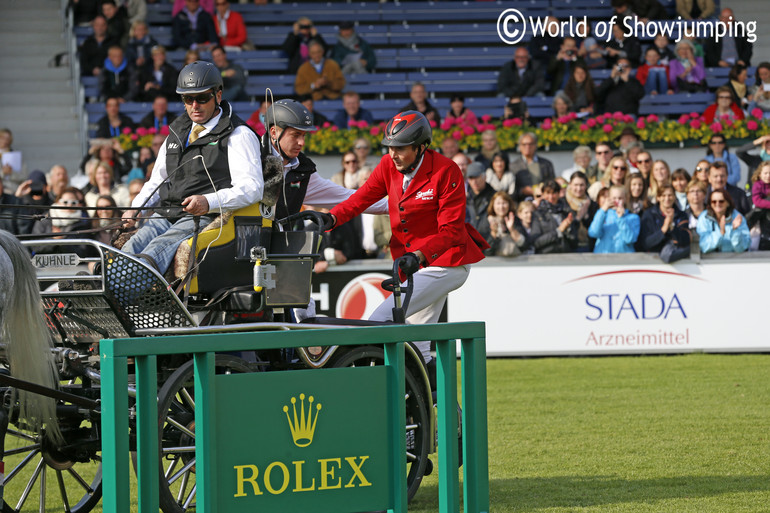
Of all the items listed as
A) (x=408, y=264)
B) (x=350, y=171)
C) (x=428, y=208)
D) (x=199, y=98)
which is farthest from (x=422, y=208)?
(x=350, y=171)

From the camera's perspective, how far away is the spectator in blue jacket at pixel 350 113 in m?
16.3

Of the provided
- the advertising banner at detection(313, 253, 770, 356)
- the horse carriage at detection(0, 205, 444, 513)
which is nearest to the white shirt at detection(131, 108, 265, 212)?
the horse carriage at detection(0, 205, 444, 513)

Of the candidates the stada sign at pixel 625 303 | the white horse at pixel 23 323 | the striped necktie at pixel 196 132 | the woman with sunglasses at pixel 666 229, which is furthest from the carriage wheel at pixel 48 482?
the woman with sunglasses at pixel 666 229

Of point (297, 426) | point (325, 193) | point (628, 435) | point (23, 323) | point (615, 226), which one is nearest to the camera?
point (297, 426)

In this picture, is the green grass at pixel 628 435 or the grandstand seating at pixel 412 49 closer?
the green grass at pixel 628 435

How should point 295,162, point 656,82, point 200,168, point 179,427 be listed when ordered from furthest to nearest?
point 656,82 < point 295,162 < point 200,168 < point 179,427

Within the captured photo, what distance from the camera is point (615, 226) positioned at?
12.6 meters

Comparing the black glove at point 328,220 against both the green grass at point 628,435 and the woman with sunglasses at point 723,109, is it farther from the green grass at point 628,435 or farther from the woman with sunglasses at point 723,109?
the woman with sunglasses at point 723,109

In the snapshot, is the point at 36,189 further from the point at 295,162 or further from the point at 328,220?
the point at 328,220

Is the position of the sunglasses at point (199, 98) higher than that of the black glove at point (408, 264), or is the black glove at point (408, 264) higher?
the sunglasses at point (199, 98)

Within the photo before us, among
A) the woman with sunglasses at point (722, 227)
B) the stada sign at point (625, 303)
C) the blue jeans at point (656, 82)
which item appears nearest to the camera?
the stada sign at point (625, 303)

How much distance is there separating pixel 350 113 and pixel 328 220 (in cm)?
999

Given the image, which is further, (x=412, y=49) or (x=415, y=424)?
(x=412, y=49)

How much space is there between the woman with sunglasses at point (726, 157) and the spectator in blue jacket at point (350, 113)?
15.0 feet
